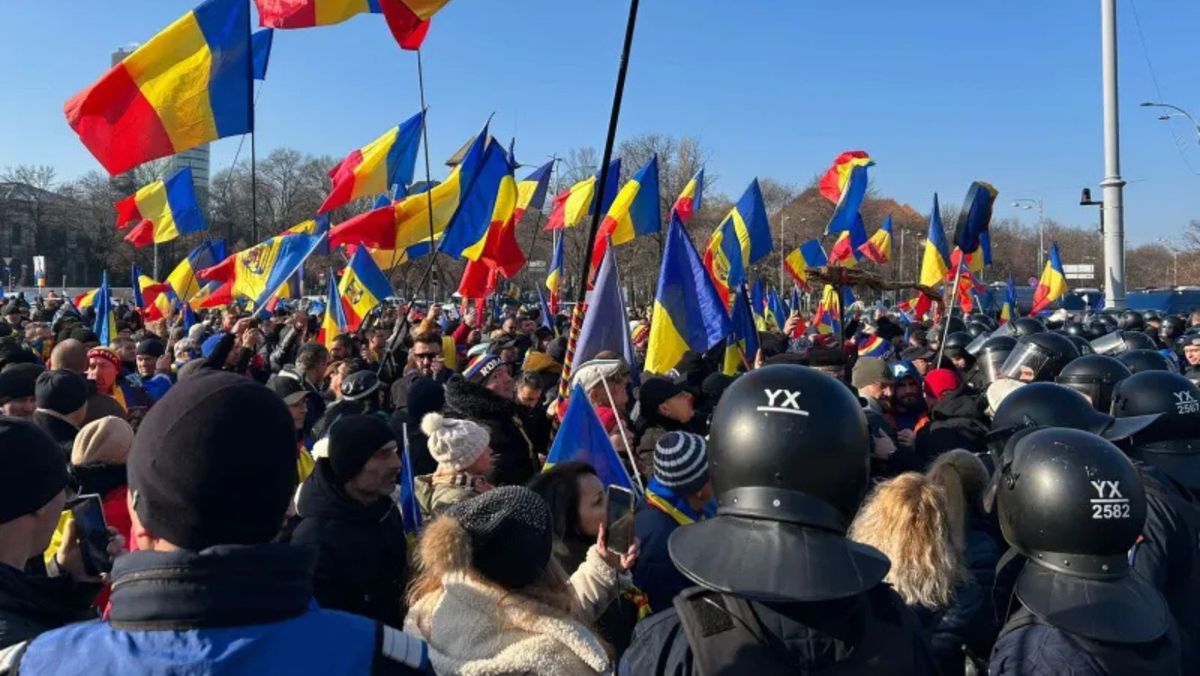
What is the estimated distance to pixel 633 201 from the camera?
13656mm

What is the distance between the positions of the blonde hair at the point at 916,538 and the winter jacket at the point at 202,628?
1.95m

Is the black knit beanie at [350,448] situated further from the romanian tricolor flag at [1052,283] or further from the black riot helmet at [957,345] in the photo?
the romanian tricolor flag at [1052,283]

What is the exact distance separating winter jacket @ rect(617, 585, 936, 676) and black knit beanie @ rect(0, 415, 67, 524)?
1631 millimetres

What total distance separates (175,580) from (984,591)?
2.62 meters

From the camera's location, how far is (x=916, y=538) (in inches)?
117

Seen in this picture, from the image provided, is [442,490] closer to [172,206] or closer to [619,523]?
[619,523]

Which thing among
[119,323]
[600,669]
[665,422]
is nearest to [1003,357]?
[665,422]

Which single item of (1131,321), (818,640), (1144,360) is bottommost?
(1131,321)

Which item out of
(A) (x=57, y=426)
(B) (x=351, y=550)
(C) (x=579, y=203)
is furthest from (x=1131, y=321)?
(A) (x=57, y=426)

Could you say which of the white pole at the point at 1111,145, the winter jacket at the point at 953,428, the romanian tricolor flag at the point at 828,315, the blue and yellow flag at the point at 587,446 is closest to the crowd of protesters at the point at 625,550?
the blue and yellow flag at the point at 587,446

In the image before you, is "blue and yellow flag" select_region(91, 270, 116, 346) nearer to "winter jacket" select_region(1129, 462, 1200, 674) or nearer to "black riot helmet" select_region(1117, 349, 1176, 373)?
"black riot helmet" select_region(1117, 349, 1176, 373)

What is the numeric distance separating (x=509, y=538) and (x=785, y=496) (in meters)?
0.97

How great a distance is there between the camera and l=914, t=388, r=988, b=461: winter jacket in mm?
5523

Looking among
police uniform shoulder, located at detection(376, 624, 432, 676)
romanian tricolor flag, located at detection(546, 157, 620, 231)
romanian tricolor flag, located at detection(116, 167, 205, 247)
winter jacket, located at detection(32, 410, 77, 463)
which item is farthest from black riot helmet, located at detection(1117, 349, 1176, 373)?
romanian tricolor flag, located at detection(116, 167, 205, 247)
